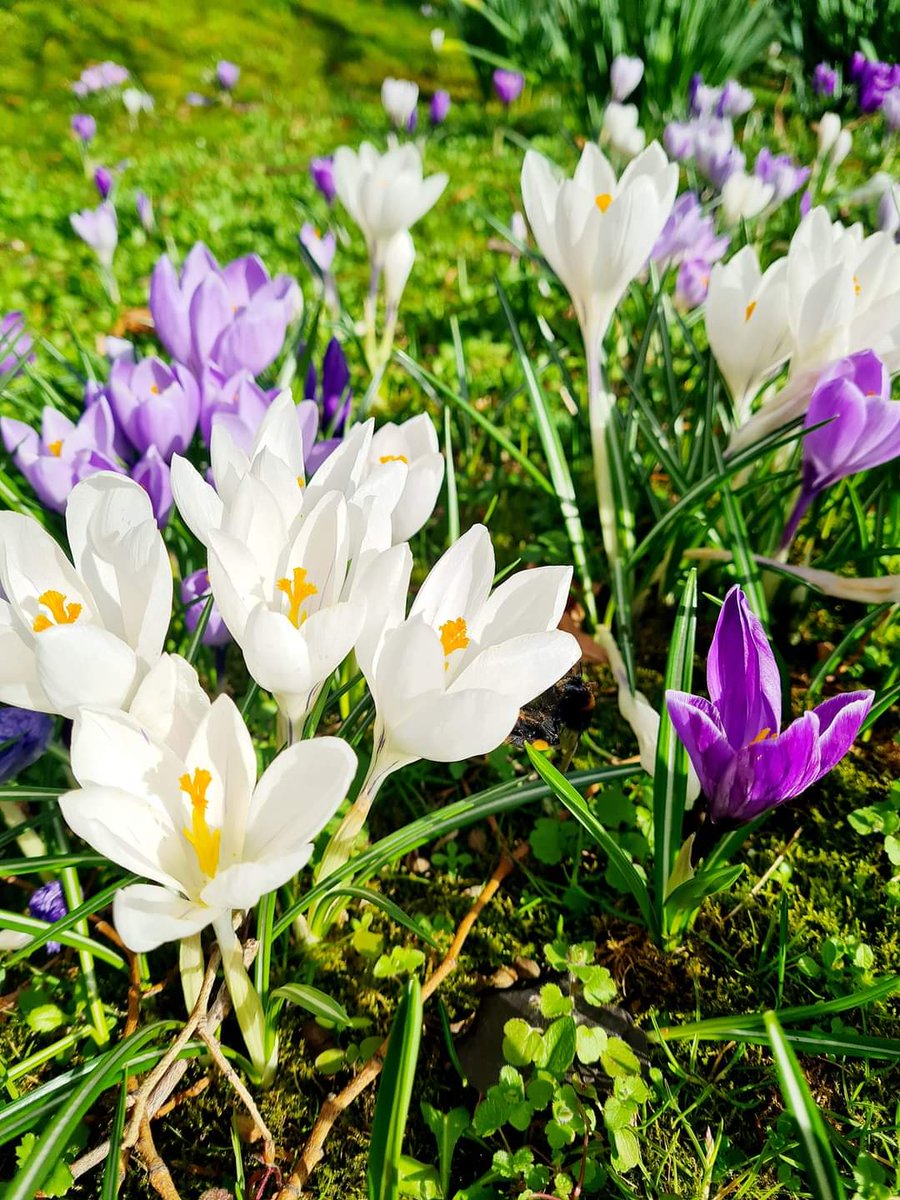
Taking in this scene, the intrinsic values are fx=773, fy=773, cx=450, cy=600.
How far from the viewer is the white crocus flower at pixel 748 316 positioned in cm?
104

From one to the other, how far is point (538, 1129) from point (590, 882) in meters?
0.29

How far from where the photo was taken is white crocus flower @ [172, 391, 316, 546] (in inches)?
25.6

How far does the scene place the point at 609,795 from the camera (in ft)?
3.39

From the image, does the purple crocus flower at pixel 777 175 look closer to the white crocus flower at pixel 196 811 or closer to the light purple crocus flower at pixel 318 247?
the light purple crocus flower at pixel 318 247

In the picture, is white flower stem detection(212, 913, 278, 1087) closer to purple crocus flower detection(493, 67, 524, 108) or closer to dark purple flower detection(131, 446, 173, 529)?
dark purple flower detection(131, 446, 173, 529)

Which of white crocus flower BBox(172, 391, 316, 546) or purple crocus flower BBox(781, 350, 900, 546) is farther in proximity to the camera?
purple crocus flower BBox(781, 350, 900, 546)

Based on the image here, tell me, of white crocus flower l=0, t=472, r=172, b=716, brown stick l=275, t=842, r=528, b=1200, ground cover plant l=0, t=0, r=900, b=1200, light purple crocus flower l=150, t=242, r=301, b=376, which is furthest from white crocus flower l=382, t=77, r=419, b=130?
brown stick l=275, t=842, r=528, b=1200

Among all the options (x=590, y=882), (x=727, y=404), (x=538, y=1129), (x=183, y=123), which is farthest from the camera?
(x=183, y=123)

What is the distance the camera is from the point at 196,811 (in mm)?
566

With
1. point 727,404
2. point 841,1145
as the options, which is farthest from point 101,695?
point 727,404

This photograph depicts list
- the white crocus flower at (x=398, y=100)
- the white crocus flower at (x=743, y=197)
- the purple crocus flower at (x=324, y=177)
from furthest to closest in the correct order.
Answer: the white crocus flower at (x=398, y=100), the purple crocus flower at (x=324, y=177), the white crocus flower at (x=743, y=197)

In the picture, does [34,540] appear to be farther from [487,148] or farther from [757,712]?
[487,148]

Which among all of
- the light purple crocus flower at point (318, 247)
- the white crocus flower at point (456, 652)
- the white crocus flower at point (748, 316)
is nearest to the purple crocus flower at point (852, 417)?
the white crocus flower at point (748, 316)

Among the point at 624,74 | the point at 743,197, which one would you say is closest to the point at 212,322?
the point at 743,197
